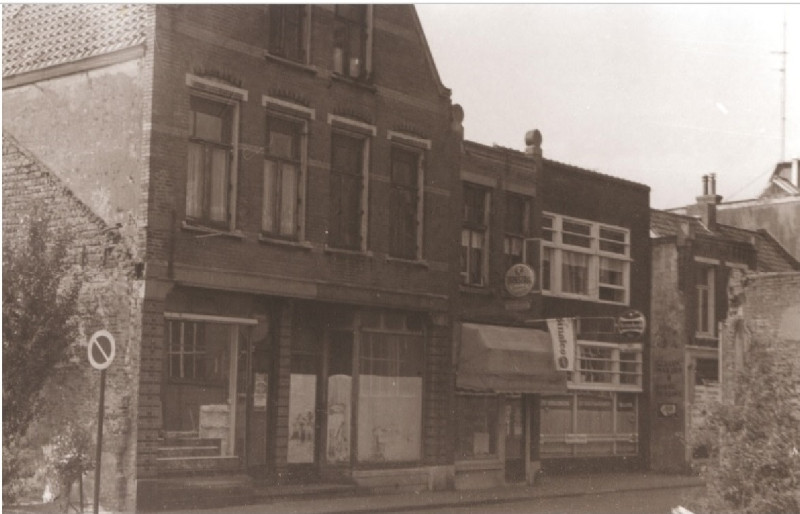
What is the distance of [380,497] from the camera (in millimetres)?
22625

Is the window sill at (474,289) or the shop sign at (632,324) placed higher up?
the window sill at (474,289)

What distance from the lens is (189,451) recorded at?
1958 centimetres

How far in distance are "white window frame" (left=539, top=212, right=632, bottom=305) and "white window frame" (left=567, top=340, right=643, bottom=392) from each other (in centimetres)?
122

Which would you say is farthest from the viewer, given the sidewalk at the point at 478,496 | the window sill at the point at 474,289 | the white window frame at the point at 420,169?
the window sill at the point at 474,289

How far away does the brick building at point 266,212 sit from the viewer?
62.6ft

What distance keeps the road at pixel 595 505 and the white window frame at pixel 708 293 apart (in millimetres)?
9133

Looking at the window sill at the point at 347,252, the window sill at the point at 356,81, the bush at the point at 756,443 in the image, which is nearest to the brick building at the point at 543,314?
the window sill at the point at 347,252

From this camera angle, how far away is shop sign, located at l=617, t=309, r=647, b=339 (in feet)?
95.0

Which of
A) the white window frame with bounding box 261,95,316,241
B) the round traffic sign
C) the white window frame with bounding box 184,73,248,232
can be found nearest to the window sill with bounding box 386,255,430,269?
the white window frame with bounding box 261,95,316,241

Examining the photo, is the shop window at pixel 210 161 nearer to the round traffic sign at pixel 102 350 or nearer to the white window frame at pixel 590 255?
the round traffic sign at pixel 102 350

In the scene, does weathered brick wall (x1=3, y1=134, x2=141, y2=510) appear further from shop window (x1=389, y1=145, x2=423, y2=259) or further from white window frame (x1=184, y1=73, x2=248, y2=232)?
shop window (x1=389, y1=145, x2=423, y2=259)

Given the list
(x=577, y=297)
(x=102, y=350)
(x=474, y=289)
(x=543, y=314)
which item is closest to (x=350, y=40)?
(x=474, y=289)

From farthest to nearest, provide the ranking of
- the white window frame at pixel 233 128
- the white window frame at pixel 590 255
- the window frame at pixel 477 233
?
the white window frame at pixel 590 255 → the window frame at pixel 477 233 → the white window frame at pixel 233 128

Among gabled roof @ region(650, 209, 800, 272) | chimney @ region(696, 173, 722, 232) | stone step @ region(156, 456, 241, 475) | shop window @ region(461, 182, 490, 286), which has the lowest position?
stone step @ region(156, 456, 241, 475)
